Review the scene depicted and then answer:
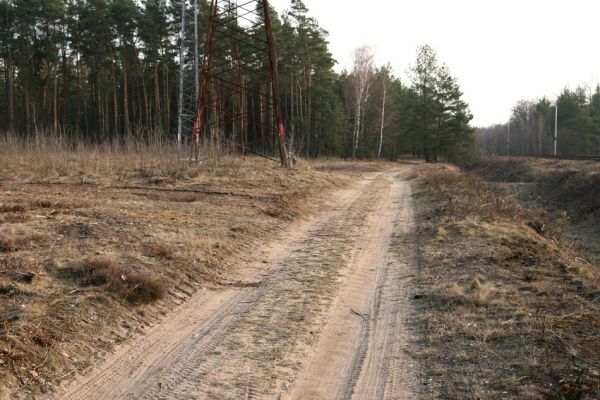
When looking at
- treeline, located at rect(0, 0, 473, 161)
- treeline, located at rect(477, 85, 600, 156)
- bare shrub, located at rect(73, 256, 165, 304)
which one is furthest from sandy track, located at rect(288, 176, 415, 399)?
treeline, located at rect(477, 85, 600, 156)

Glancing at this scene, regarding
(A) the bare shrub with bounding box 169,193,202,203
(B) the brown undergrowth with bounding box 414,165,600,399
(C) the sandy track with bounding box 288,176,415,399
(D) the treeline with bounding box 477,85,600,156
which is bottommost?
(C) the sandy track with bounding box 288,176,415,399

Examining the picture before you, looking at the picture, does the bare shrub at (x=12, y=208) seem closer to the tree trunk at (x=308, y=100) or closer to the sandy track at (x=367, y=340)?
the sandy track at (x=367, y=340)

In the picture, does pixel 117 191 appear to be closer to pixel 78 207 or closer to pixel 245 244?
pixel 78 207

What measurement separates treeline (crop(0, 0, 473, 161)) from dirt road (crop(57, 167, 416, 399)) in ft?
94.7

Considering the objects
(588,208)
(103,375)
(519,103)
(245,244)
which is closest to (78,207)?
(245,244)

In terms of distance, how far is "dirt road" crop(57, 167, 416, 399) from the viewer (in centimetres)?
374

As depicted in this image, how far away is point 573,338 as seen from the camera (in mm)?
4234

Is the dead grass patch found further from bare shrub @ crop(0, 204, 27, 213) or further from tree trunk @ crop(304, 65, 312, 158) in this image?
tree trunk @ crop(304, 65, 312, 158)

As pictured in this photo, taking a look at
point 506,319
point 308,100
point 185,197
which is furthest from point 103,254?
point 308,100

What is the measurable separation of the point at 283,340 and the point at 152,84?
46472 millimetres

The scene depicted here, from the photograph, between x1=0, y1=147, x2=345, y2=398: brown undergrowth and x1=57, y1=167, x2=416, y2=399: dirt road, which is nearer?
x1=57, y1=167, x2=416, y2=399: dirt road

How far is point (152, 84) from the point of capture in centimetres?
4719

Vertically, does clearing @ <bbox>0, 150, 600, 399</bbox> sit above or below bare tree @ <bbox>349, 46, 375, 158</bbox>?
below

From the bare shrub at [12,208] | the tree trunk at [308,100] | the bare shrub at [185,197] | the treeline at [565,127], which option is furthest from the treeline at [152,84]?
the bare shrub at [12,208]
